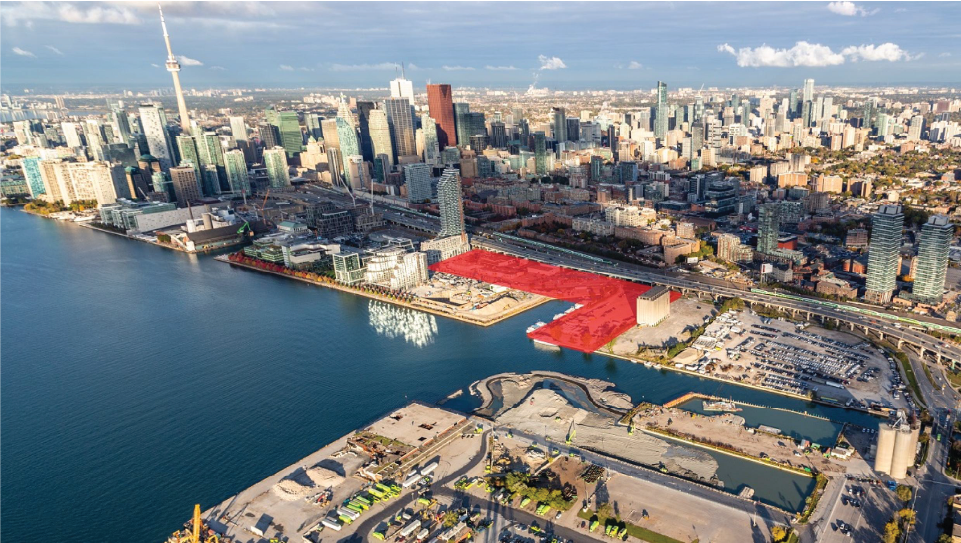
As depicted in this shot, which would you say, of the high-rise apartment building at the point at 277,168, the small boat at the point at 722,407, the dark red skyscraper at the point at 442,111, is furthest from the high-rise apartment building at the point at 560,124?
the small boat at the point at 722,407

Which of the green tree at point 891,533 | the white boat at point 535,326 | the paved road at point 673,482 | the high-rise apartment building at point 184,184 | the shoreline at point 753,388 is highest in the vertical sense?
the high-rise apartment building at point 184,184

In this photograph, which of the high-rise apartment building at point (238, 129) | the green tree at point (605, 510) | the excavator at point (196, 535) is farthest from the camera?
the high-rise apartment building at point (238, 129)

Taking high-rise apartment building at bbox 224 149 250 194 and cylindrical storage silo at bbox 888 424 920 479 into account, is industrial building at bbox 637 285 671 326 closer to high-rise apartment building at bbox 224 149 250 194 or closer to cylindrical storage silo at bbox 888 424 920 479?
cylindrical storage silo at bbox 888 424 920 479

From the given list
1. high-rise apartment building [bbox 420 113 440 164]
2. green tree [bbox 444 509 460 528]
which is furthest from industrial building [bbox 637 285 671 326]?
high-rise apartment building [bbox 420 113 440 164]

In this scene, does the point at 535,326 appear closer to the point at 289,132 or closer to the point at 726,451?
the point at 726,451

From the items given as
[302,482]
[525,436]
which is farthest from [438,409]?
[302,482]

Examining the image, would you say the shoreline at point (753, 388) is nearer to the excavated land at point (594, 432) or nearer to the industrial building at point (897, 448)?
the industrial building at point (897, 448)

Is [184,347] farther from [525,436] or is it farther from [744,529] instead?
[744,529]
